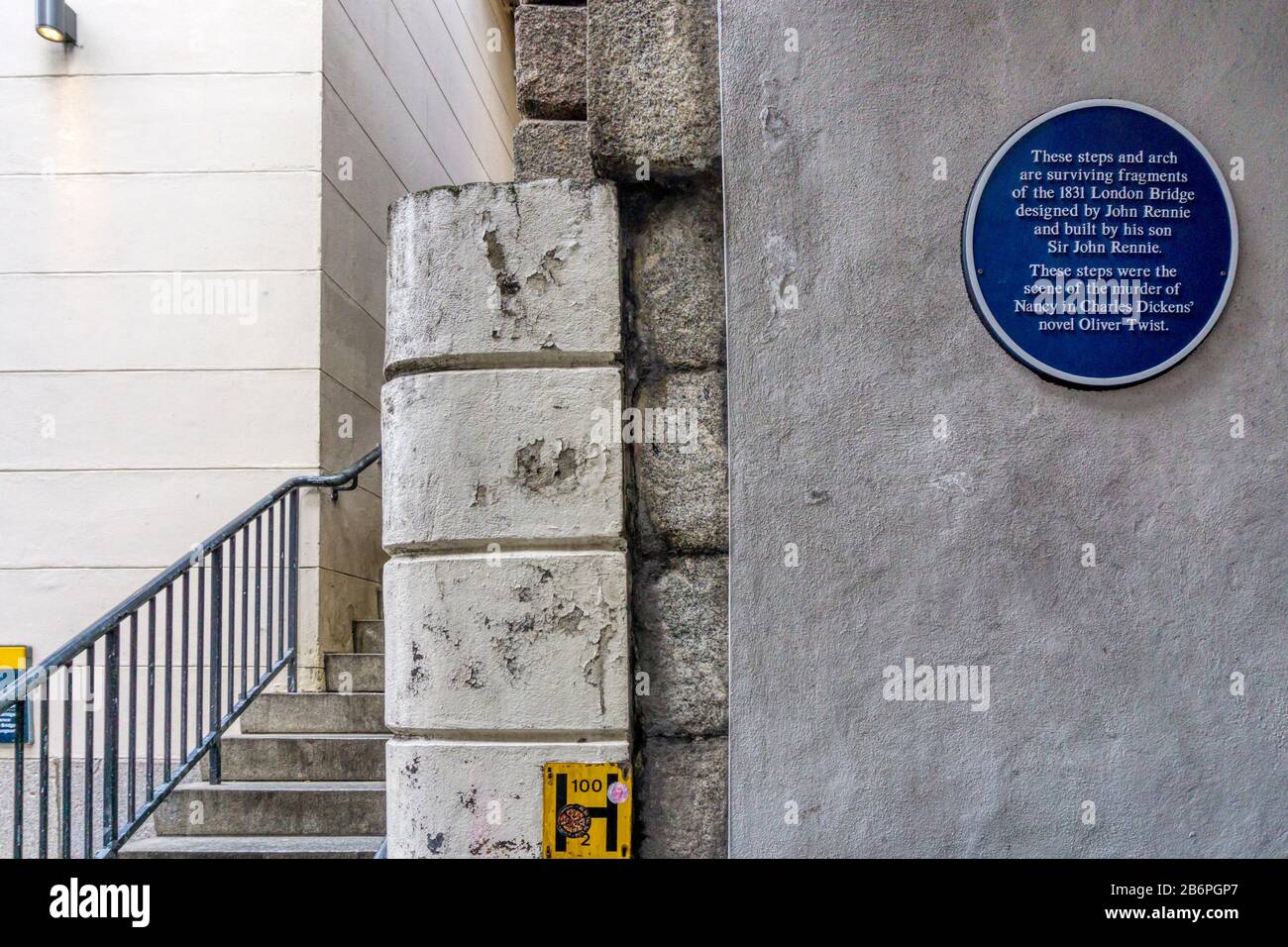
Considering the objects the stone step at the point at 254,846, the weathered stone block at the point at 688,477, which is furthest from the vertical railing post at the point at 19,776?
the weathered stone block at the point at 688,477

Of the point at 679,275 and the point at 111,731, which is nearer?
the point at 679,275

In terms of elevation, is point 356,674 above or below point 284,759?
above

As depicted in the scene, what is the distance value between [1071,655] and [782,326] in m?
1.10

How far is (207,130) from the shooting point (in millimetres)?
6215

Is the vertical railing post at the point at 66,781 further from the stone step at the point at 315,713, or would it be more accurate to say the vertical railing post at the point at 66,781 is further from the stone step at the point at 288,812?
the stone step at the point at 315,713

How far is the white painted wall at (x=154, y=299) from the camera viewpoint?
5.93 metres

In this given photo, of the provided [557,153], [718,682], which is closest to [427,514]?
[718,682]

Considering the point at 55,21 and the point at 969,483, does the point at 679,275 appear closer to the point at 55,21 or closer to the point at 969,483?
the point at 969,483

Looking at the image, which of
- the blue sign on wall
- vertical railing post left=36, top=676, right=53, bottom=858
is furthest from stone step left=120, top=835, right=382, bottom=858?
the blue sign on wall

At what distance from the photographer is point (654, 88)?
2.91m

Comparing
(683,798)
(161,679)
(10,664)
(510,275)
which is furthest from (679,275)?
(10,664)

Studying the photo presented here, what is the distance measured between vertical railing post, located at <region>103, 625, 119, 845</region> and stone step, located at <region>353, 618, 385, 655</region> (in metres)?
2.24

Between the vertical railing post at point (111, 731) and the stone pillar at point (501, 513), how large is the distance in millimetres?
1729

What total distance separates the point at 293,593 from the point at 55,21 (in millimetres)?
3395
